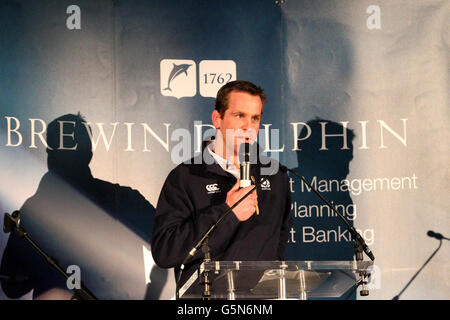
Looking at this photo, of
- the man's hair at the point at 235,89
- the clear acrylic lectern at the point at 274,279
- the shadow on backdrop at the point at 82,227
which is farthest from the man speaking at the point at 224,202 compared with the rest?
the shadow on backdrop at the point at 82,227

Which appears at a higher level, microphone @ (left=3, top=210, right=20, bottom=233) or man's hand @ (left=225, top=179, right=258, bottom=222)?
man's hand @ (left=225, top=179, right=258, bottom=222)

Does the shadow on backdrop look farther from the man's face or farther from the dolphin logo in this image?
the man's face

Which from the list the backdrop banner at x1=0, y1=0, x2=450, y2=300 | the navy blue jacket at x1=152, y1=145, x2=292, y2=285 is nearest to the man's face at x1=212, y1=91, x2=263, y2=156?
the navy blue jacket at x1=152, y1=145, x2=292, y2=285

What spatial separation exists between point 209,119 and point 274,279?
2.28m

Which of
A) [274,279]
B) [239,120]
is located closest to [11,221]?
[239,120]

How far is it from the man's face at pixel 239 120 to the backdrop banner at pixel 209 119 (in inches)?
31.9

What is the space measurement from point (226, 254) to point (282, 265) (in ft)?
3.57

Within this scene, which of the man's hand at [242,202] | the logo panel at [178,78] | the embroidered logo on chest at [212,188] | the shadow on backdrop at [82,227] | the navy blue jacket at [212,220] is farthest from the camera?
the logo panel at [178,78]

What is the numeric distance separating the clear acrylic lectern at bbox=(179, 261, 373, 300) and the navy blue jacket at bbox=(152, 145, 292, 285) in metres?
0.51

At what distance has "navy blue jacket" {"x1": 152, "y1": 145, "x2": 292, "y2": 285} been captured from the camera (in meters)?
3.76

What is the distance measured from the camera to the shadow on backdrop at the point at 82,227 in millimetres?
4949

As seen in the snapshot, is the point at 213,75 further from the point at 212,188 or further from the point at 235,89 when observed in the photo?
the point at 212,188

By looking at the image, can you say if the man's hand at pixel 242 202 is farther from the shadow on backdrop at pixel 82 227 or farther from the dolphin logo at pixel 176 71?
the dolphin logo at pixel 176 71

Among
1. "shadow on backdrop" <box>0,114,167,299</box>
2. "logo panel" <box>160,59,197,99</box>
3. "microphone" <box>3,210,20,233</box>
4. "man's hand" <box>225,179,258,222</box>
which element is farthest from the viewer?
"logo panel" <box>160,59,197,99</box>
